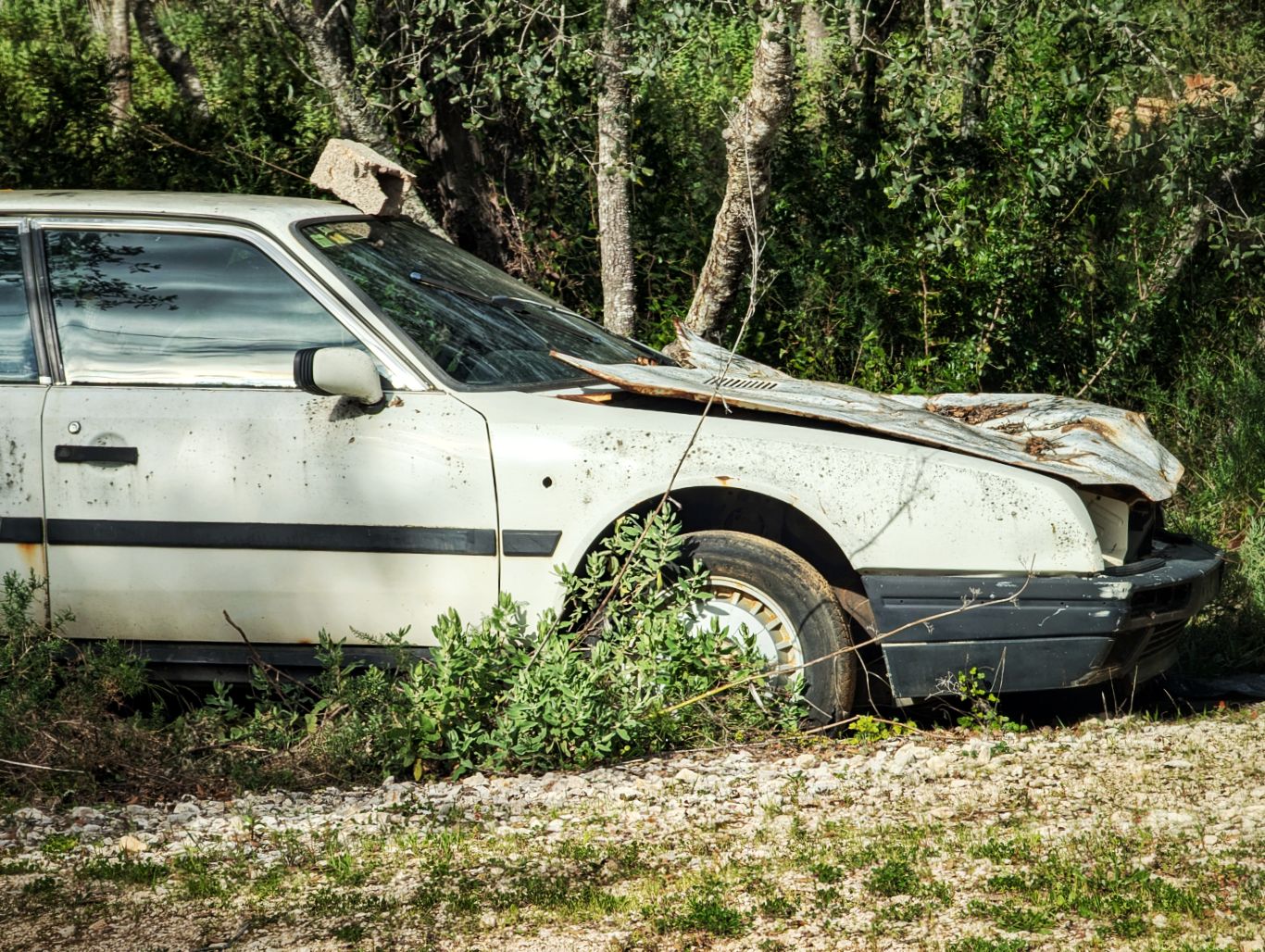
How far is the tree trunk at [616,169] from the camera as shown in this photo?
6992 millimetres

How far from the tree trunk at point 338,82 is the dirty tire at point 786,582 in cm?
358

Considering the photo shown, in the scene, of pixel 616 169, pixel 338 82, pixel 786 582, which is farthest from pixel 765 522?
pixel 338 82

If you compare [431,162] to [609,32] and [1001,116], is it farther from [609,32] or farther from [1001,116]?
[1001,116]

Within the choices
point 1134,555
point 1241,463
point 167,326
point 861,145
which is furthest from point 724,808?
point 861,145

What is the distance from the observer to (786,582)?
4.31 meters

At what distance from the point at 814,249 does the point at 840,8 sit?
198 cm

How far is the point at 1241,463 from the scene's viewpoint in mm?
7293

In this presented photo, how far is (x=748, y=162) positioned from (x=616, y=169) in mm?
737

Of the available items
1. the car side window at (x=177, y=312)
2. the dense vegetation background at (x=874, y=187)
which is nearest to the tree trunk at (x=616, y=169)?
the dense vegetation background at (x=874, y=187)

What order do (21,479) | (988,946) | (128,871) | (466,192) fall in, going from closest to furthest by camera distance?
(988,946) < (128,871) < (21,479) < (466,192)

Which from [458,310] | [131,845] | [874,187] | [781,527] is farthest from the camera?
[874,187]

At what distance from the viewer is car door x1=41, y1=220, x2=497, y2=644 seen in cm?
421

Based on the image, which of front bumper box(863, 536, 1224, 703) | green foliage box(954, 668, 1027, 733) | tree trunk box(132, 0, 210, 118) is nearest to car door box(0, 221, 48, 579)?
front bumper box(863, 536, 1224, 703)

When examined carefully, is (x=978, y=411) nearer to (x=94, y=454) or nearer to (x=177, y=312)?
(x=177, y=312)
